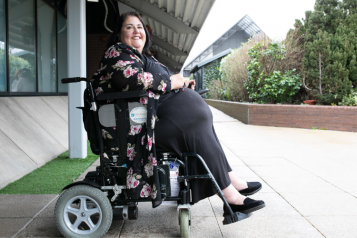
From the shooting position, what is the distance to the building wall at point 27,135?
391 centimetres

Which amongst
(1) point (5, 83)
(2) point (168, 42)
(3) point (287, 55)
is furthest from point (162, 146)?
(2) point (168, 42)

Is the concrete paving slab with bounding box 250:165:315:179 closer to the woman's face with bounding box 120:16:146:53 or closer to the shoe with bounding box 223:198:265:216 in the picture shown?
the shoe with bounding box 223:198:265:216

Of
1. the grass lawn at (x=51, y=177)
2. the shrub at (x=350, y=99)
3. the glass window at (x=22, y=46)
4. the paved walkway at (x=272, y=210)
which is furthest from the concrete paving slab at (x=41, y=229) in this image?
the shrub at (x=350, y=99)

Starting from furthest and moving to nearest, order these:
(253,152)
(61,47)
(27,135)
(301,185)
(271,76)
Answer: (271,76) → (61,47) → (253,152) → (27,135) → (301,185)

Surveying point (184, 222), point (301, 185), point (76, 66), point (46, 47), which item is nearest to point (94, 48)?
point (46, 47)

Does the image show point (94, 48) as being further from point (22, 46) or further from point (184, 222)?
point (184, 222)

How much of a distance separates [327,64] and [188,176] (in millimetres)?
9014

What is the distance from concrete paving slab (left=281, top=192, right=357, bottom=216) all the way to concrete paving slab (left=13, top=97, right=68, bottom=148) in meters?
3.94

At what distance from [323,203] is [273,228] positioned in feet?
2.91

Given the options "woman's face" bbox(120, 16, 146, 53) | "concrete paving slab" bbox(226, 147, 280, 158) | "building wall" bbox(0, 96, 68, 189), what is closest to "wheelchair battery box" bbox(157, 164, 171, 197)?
"woman's face" bbox(120, 16, 146, 53)

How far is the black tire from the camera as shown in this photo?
2.28 m

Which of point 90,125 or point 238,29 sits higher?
point 238,29

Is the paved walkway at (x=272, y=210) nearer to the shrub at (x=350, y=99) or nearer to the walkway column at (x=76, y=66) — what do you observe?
the walkway column at (x=76, y=66)

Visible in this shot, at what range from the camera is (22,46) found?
604cm
